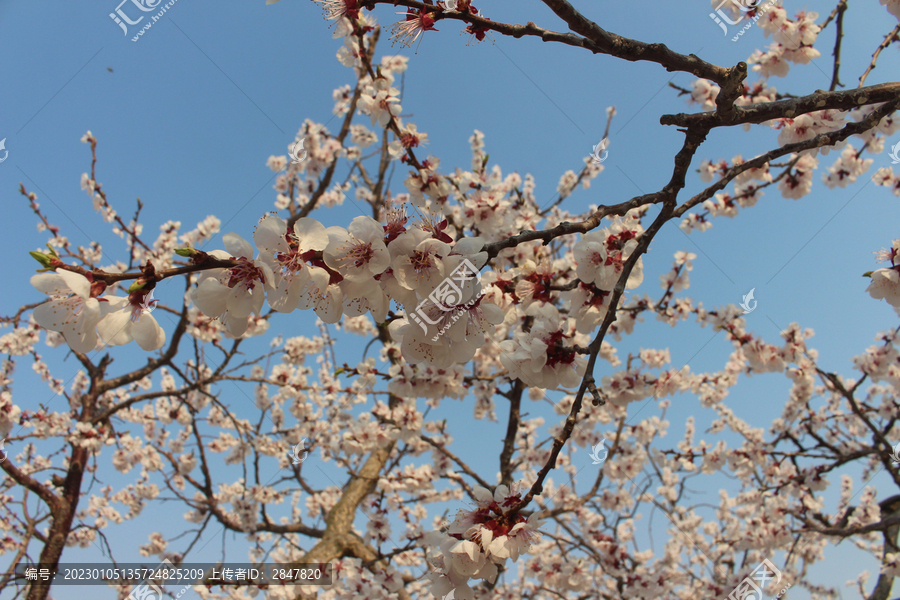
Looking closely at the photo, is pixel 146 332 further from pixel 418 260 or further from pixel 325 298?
pixel 418 260

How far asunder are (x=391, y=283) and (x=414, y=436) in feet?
9.80

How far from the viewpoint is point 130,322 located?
3.65 ft

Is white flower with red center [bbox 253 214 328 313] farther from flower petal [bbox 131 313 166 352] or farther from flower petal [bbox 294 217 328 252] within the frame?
flower petal [bbox 131 313 166 352]

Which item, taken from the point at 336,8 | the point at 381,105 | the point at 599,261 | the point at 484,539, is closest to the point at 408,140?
the point at 381,105

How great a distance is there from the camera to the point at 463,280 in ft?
3.80

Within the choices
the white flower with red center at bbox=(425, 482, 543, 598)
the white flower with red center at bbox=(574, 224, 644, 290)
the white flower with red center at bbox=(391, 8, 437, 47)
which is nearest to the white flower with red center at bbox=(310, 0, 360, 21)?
the white flower with red center at bbox=(391, 8, 437, 47)

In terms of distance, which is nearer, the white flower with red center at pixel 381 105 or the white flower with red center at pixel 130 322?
the white flower with red center at pixel 130 322

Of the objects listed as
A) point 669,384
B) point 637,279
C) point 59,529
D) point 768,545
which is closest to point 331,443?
point 59,529

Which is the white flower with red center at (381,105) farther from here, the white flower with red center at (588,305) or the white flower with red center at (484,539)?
the white flower with red center at (484,539)

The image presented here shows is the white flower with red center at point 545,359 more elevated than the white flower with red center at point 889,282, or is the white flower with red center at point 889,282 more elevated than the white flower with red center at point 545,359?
the white flower with red center at point 889,282

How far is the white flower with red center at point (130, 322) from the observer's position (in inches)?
42.5

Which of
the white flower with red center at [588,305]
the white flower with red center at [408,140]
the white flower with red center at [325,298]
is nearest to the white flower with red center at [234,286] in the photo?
the white flower with red center at [325,298]

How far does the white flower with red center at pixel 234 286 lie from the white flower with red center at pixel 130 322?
118mm

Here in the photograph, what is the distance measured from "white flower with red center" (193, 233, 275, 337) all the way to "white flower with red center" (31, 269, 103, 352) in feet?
0.77
